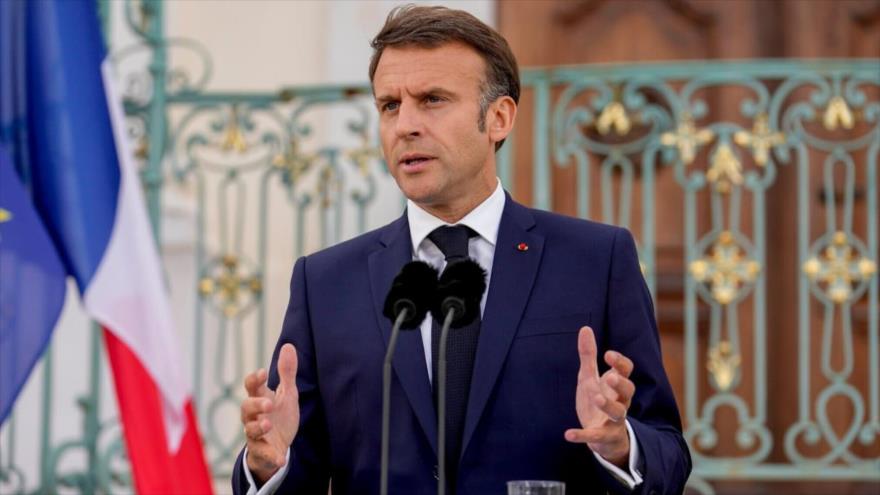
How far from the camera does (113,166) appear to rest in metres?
5.22

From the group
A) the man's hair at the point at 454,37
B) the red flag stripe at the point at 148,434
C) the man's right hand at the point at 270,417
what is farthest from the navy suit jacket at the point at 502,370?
the red flag stripe at the point at 148,434

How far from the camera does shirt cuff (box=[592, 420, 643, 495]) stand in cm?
276

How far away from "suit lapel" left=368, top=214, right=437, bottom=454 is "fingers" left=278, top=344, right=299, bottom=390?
21 centimetres

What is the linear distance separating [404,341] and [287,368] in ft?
0.84

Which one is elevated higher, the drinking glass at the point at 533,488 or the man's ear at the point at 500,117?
the man's ear at the point at 500,117

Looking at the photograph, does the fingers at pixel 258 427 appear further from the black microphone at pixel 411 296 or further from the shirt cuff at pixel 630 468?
the shirt cuff at pixel 630 468

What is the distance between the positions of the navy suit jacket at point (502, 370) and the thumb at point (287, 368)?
182 millimetres

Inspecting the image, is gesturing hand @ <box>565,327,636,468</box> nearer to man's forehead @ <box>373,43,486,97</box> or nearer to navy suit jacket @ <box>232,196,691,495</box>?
navy suit jacket @ <box>232,196,691,495</box>

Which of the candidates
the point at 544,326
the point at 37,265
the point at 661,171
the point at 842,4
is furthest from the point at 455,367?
the point at 842,4

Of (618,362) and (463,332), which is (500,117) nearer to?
(463,332)

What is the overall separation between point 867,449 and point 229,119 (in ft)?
8.50

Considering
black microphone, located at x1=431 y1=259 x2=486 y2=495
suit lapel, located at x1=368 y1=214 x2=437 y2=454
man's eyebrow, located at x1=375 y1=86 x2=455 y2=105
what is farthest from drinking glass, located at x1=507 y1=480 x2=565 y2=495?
man's eyebrow, located at x1=375 y1=86 x2=455 y2=105

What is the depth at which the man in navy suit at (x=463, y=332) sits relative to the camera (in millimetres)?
2906

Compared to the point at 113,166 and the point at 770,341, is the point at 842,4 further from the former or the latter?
the point at 113,166
